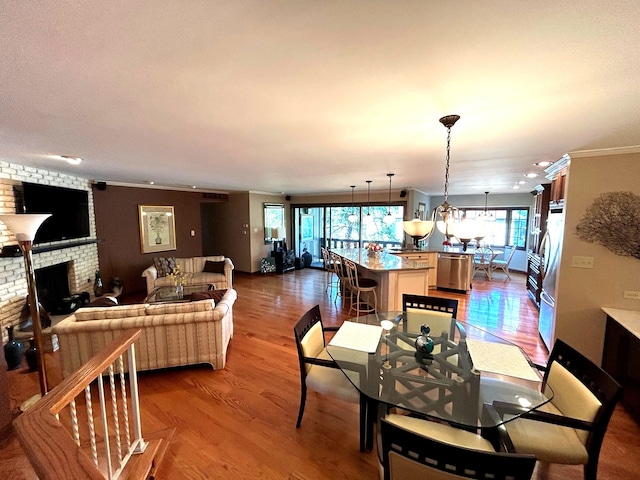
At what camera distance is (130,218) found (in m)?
5.65

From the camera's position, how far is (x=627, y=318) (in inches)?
94.4

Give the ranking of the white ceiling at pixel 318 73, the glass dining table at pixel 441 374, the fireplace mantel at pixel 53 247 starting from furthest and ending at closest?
the fireplace mantel at pixel 53 247 < the glass dining table at pixel 441 374 < the white ceiling at pixel 318 73

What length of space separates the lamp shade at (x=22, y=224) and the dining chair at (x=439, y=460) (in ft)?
9.91

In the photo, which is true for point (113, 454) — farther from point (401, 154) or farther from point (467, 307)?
point (467, 307)

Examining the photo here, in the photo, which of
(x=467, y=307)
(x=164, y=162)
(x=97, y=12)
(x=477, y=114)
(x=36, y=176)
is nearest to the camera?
(x=97, y=12)

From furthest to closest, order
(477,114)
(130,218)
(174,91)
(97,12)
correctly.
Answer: (130,218)
(477,114)
(174,91)
(97,12)

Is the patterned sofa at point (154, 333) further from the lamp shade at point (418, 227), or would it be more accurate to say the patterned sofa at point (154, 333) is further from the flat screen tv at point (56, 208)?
the lamp shade at point (418, 227)

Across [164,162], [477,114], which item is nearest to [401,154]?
[477,114]

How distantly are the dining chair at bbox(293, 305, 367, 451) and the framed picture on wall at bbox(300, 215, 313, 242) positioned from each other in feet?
21.2

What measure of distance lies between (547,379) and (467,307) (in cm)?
328

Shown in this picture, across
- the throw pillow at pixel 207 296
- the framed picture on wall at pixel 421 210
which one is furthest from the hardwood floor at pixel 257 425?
the framed picture on wall at pixel 421 210

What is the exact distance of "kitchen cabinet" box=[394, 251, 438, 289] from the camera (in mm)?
5797

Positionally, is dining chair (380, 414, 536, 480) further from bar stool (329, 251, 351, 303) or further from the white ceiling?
bar stool (329, 251, 351, 303)

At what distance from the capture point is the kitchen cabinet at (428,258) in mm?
5797
